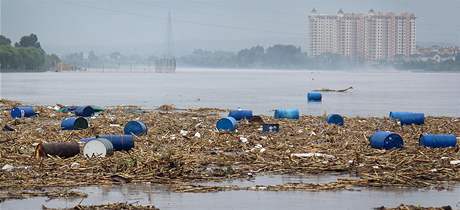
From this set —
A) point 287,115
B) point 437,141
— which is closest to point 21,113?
point 287,115

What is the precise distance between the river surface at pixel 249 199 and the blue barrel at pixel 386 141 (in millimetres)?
4779

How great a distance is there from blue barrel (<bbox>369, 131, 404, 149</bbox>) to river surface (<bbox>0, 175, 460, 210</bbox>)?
4779mm

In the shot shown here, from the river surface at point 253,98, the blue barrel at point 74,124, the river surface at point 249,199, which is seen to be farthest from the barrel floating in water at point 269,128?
the river surface at point 253,98

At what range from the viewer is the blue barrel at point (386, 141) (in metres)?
21.1

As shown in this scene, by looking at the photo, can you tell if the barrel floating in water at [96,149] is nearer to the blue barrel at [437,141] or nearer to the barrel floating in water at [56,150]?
the barrel floating in water at [56,150]

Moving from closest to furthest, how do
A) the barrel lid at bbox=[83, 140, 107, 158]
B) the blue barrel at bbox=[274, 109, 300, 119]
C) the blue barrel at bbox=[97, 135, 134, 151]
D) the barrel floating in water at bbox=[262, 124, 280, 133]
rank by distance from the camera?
the barrel lid at bbox=[83, 140, 107, 158] < the blue barrel at bbox=[97, 135, 134, 151] < the barrel floating in water at bbox=[262, 124, 280, 133] < the blue barrel at bbox=[274, 109, 300, 119]

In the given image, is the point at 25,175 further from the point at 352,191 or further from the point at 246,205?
the point at 352,191

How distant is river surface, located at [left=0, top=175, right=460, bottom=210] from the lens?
14.5 meters

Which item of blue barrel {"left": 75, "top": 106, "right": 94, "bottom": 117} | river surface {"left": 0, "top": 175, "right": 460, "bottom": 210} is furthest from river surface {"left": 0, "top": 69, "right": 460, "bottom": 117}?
river surface {"left": 0, "top": 175, "right": 460, "bottom": 210}

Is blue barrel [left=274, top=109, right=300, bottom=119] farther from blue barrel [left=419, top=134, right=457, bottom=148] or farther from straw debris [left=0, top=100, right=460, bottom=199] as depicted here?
blue barrel [left=419, top=134, right=457, bottom=148]

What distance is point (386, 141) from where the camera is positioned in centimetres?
2106

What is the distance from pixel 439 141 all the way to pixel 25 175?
9867mm

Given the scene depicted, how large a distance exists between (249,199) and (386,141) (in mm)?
6688

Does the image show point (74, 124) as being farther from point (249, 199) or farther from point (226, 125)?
point (249, 199)
